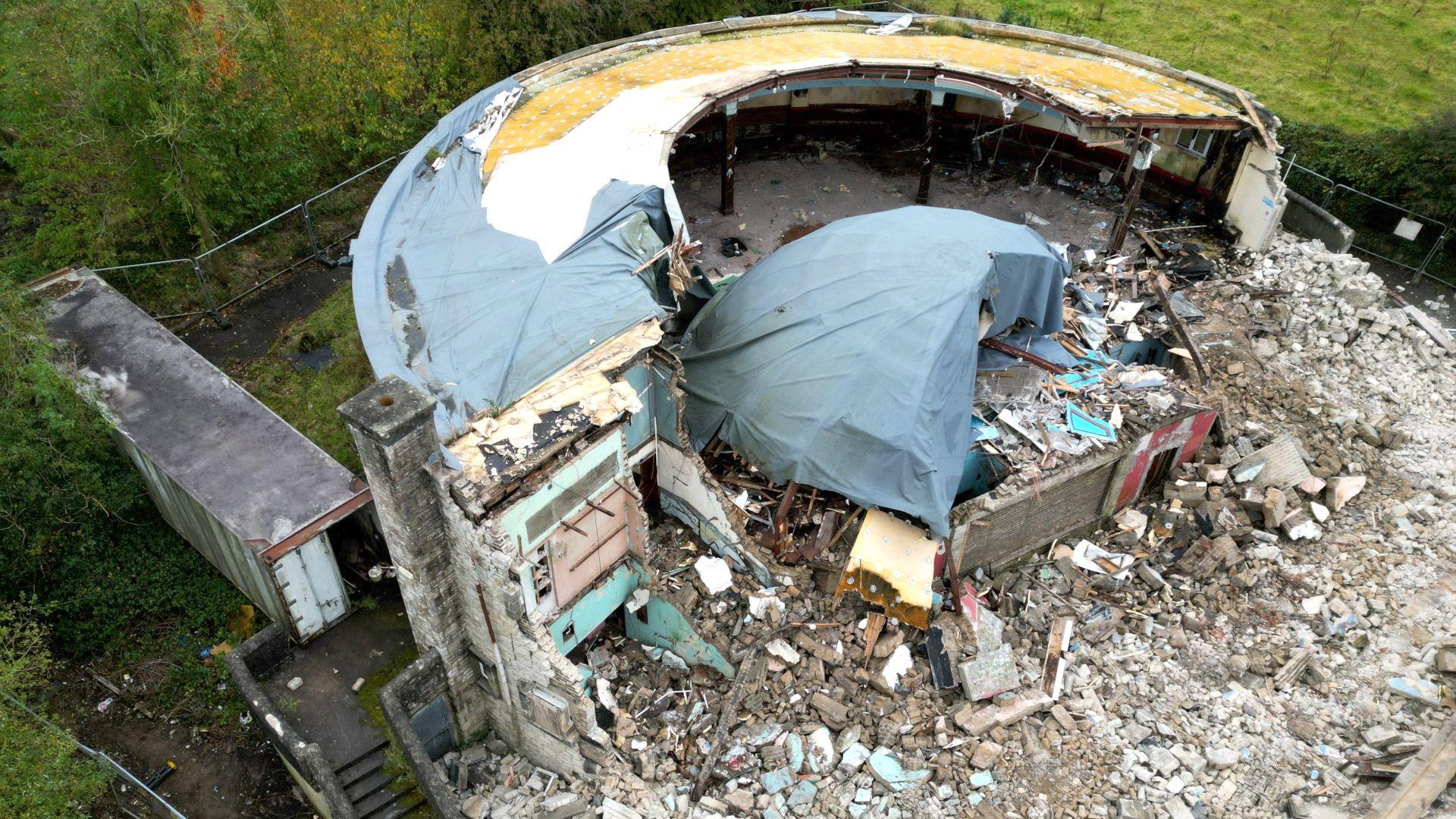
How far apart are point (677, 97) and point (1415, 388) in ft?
53.1

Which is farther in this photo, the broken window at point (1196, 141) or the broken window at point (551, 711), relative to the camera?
the broken window at point (1196, 141)

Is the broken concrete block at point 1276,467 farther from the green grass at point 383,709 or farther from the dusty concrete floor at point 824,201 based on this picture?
the green grass at point 383,709

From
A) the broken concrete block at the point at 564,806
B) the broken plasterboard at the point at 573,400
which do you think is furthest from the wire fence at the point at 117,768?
the broken plasterboard at the point at 573,400

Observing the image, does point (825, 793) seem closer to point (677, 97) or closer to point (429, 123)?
point (677, 97)

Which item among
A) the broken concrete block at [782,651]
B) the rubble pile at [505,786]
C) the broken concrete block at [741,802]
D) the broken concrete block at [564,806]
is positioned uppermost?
the broken concrete block at [782,651]

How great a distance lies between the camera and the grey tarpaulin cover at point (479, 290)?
13.0 meters

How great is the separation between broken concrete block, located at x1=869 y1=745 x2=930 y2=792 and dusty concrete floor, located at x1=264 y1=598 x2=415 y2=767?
24.1 feet

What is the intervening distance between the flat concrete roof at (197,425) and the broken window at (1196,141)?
1971cm

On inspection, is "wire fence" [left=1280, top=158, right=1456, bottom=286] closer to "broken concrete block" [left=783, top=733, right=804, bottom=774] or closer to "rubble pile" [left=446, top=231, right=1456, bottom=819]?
"rubble pile" [left=446, top=231, right=1456, bottom=819]

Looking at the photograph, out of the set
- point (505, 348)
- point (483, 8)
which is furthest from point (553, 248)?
point (483, 8)

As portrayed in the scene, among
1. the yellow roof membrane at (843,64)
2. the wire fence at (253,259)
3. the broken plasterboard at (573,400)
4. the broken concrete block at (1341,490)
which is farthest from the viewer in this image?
the wire fence at (253,259)

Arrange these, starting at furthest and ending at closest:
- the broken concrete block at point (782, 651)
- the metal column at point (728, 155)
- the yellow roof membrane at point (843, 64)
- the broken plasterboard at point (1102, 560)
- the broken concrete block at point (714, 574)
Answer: the metal column at point (728, 155), the yellow roof membrane at point (843, 64), the broken plasterboard at point (1102, 560), the broken concrete block at point (714, 574), the broken concrete block at point (782, 651)

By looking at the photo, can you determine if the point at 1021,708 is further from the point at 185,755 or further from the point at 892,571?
the point at 185,755

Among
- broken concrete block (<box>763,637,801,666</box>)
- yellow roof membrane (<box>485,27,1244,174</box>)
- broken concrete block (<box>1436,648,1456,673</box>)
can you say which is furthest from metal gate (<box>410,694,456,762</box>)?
broken concrete block (<box>1436,648,1456,673</box>)
